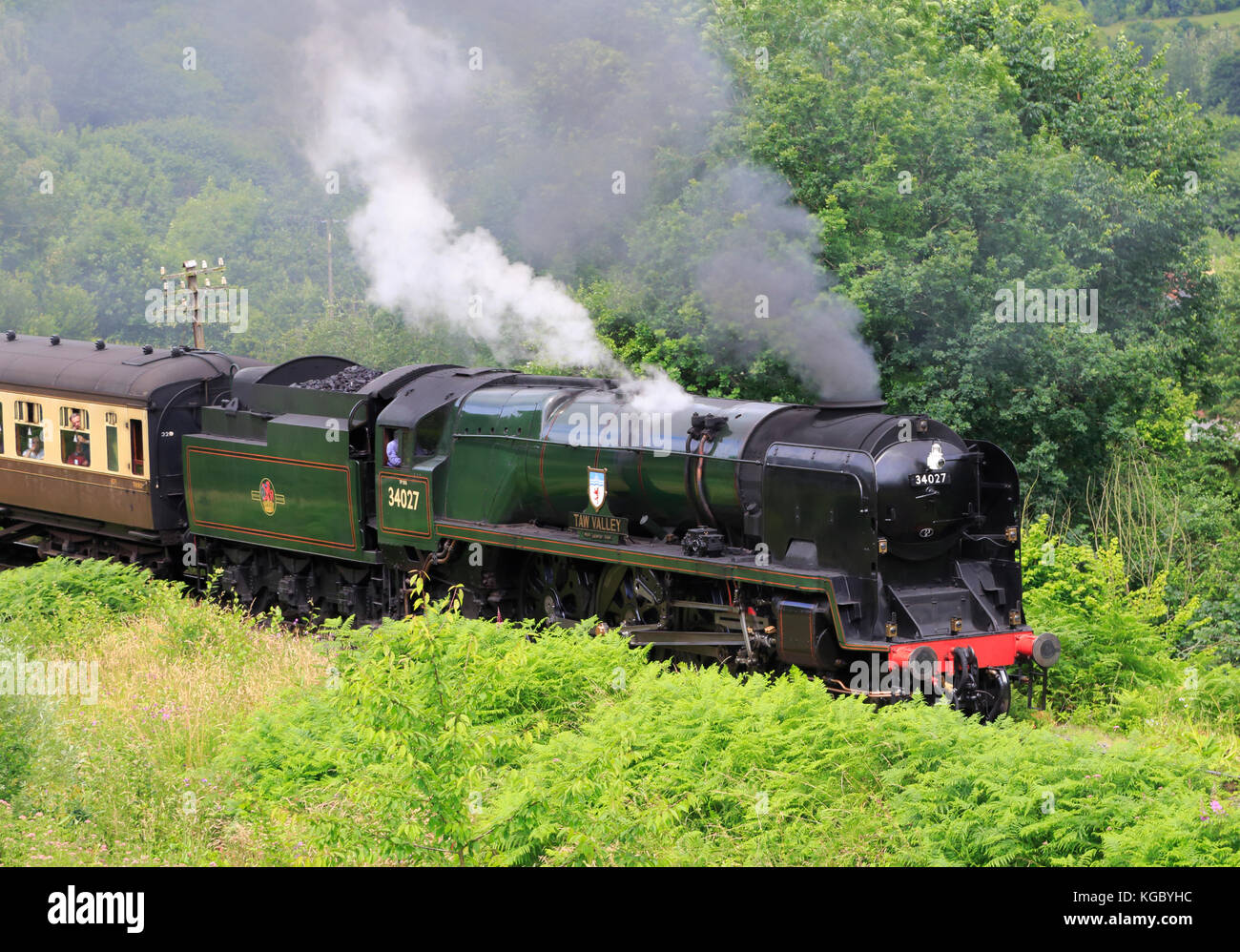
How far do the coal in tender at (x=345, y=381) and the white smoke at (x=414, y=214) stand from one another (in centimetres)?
147

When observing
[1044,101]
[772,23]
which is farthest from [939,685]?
[1044,101]

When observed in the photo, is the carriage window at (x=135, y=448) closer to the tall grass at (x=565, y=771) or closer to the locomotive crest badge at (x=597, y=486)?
the tall grass at (x=565, y=771)

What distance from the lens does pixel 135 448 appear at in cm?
1639

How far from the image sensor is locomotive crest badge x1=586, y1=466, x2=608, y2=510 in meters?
11.7

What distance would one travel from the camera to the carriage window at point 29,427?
57.6ft

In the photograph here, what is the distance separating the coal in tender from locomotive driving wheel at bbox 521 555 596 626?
131 inches

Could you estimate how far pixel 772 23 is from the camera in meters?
21.7

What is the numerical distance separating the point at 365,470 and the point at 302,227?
1695 inches

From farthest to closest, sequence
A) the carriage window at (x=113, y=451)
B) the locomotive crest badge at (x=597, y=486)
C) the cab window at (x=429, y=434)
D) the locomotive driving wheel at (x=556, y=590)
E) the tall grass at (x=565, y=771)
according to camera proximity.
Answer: the carriage window at (x=113, y=451) < the cab window at (x=429, y=434) < the locomotive driving wheel at (x=556, y=590) < the locomotive crest badge at (x=597, y=486) < the tall grass at (x=565, y=771)

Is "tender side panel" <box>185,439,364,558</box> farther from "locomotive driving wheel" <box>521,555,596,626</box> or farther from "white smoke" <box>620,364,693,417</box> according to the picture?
"white smoke" <box>620,364,693,417</box>
